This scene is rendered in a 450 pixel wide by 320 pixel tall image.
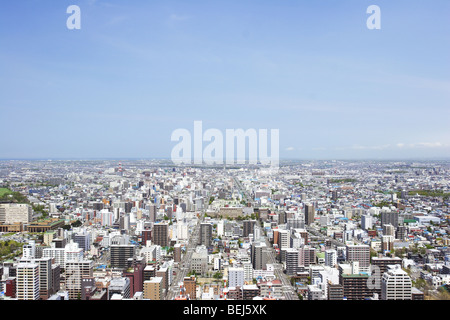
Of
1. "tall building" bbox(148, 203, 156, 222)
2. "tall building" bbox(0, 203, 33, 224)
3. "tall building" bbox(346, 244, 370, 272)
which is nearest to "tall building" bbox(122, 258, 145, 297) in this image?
"tall building" bbox(346, 244, 370, 272)

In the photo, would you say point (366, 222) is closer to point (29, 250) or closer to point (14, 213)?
point (29, 250)

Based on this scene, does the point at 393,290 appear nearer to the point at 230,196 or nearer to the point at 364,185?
the point at 364,185

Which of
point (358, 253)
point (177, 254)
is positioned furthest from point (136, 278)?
point (358, 253)

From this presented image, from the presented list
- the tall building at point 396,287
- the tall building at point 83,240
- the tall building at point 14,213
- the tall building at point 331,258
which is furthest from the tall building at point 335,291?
the tall building at point 14,213

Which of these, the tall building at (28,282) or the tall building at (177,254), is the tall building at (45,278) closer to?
the tall building at (28,282)

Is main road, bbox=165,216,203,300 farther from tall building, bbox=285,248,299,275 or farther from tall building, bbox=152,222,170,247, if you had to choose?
tall building, bbox=285,248,299,275
